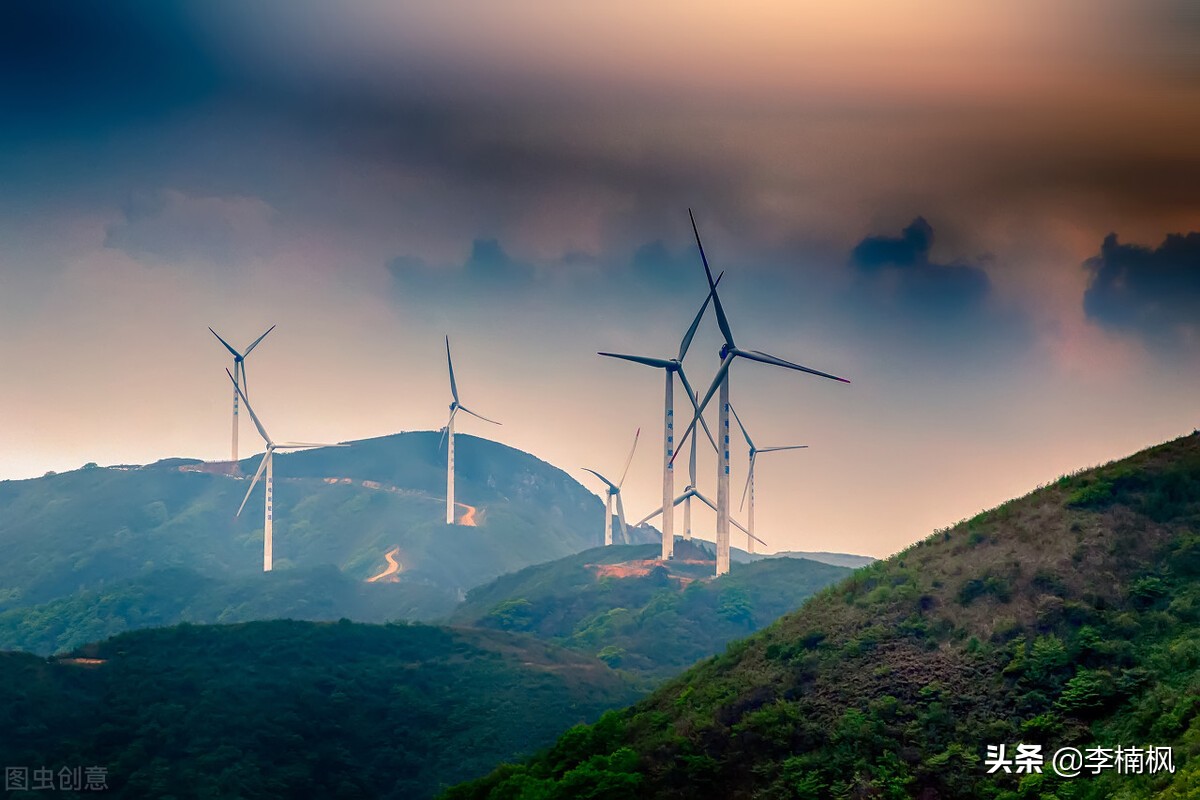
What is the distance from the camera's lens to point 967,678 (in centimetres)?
7475

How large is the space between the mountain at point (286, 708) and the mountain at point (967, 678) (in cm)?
Result: 3826

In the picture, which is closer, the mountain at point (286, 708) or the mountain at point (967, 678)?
the mountain at point (967, 678)

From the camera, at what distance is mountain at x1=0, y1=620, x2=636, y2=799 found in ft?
373

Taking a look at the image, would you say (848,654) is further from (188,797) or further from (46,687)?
(46,687)

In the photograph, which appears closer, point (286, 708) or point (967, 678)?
point (967, 678)

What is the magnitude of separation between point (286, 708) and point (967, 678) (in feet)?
255

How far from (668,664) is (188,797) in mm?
80973

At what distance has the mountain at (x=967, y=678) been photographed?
67500 millimetres

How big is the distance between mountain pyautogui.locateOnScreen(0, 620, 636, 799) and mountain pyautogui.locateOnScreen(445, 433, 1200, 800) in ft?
126

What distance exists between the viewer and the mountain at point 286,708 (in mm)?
113562

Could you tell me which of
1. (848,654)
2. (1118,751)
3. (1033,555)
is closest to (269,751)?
(848,654)

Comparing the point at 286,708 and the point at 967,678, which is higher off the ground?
the point at 967,678

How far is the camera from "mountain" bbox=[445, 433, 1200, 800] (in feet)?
221

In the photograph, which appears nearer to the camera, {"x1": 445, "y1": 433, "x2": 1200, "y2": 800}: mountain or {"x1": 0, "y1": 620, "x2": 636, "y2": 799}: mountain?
{"x1": 445, "y1": 433, "x2": 1200, "y2": 800}: mountain
